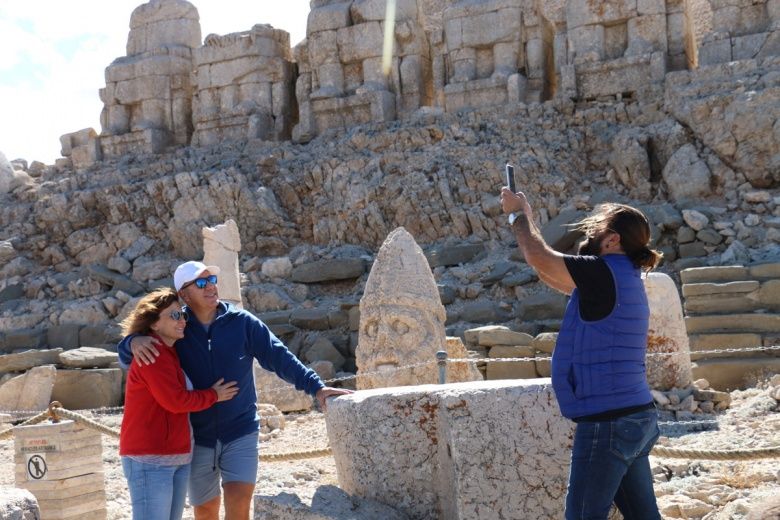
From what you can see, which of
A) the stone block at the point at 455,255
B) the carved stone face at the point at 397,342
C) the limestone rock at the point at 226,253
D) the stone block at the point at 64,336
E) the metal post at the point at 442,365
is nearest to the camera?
the metal post at the point at 442,365

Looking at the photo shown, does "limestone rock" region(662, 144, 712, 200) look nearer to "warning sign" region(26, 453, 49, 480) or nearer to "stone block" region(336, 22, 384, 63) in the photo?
"stone block" region(336, 22, 384, 63)

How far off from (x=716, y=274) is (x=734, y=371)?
1.56 meters

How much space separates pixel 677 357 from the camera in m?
8.30

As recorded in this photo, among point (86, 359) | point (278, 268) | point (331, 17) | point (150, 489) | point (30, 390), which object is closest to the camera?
point (150, 489)

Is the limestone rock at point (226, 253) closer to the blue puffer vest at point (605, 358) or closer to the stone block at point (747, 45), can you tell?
the blue puffer vest at point (605, 358)

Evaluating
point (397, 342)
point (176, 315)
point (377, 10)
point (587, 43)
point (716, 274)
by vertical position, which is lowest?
point (397, 342)

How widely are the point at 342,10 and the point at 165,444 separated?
15.2 meters

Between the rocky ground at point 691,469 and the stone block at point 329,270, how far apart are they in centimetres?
479

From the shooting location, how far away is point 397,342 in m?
7.69

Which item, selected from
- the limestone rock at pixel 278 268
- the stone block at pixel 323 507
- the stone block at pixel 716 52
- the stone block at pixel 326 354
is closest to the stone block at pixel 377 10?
the limestone rock at pixel 278 268

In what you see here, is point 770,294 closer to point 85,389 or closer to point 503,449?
point 503,449

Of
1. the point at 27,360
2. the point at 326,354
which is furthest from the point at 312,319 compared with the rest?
the point at 27,360

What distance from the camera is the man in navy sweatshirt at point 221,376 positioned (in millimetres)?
3832

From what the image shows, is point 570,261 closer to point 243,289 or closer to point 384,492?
point 384,492
